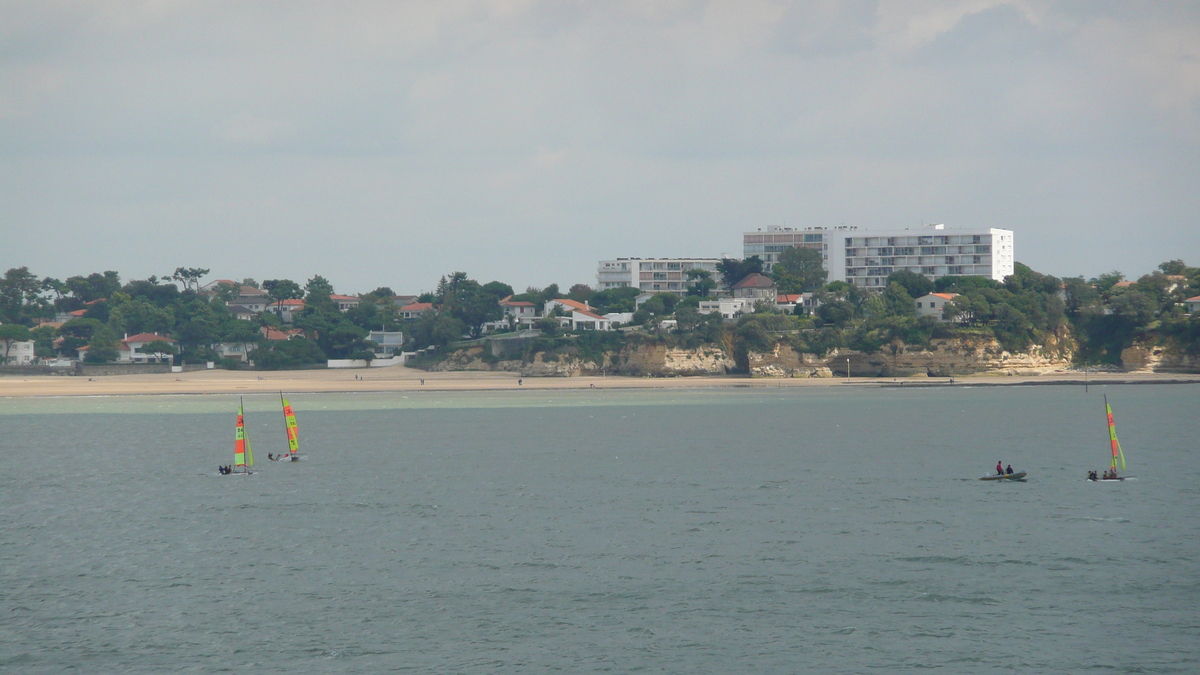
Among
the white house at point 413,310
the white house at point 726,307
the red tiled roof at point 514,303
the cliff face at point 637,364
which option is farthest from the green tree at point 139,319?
the white house at point 726,307

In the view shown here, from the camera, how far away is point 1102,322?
110 m

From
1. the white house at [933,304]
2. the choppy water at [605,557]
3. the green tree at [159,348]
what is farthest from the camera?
the green tree at [159,348]

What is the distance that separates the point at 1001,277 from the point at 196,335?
108959 millimetres

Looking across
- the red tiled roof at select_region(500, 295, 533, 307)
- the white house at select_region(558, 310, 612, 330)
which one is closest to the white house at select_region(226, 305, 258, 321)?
the red tiled roof at select_region(500, 295, 533, 307)

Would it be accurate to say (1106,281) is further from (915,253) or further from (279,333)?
(279,333)

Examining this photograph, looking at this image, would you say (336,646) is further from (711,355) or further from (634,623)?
(711,355)

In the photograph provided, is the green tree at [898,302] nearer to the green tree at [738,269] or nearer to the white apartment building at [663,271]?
the green tree at [738,269]

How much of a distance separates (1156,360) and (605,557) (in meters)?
94.3

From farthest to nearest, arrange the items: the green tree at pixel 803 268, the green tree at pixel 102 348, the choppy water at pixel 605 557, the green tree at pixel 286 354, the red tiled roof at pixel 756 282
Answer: the green tree at pixel 803 268 < the red tiled roof at pixel 756 282 < the green tree at pixel 102 348 < the green tree at pixel 286 354 < the choppy water at pixel 605 557

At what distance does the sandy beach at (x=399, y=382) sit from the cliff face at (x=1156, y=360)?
184 centimetres

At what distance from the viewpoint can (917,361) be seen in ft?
356

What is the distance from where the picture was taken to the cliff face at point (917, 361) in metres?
107

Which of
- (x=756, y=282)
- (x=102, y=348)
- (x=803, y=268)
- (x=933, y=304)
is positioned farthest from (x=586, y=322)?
(x=102, y=348)

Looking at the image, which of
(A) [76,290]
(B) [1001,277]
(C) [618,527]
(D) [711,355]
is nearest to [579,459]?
(C) [618,527]
